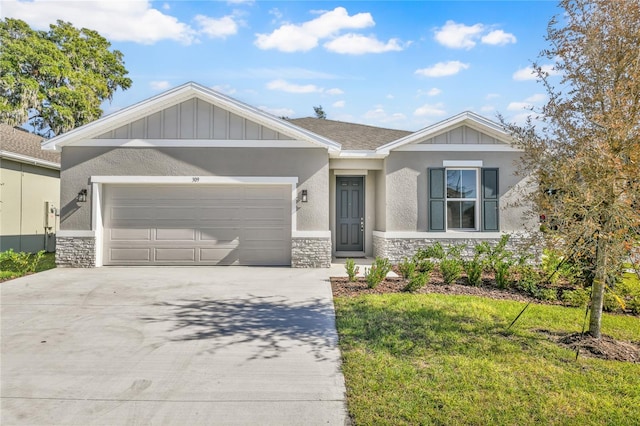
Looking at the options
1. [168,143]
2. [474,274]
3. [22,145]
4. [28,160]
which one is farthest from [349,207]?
A: [22,145]

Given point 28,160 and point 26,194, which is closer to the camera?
point 28,160

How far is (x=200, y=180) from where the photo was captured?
1007cm

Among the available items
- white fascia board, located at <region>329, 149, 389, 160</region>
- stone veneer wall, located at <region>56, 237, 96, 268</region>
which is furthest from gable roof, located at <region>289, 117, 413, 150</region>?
stone veneer wall, located at <region>56, 237, 96, 268</region>

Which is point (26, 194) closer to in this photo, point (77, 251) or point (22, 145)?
point (22, 145)

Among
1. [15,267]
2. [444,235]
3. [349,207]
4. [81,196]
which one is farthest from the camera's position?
[349,207]

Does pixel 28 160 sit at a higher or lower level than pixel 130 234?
higher

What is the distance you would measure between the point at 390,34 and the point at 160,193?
308 inches

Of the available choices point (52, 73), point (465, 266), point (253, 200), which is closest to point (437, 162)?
point (465, 266)

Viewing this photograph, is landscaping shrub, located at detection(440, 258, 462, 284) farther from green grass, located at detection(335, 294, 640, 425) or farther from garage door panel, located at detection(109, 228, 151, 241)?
garage door panel, located at detection(109, 228, 151, 241)

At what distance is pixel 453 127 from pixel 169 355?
9.33 meters

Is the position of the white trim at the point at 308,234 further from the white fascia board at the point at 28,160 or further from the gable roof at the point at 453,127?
the white fascia board at the point at 28,160

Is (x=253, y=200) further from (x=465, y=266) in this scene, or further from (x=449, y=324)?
(x=449, y=324)

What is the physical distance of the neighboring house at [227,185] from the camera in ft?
32.8

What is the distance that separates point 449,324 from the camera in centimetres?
538
